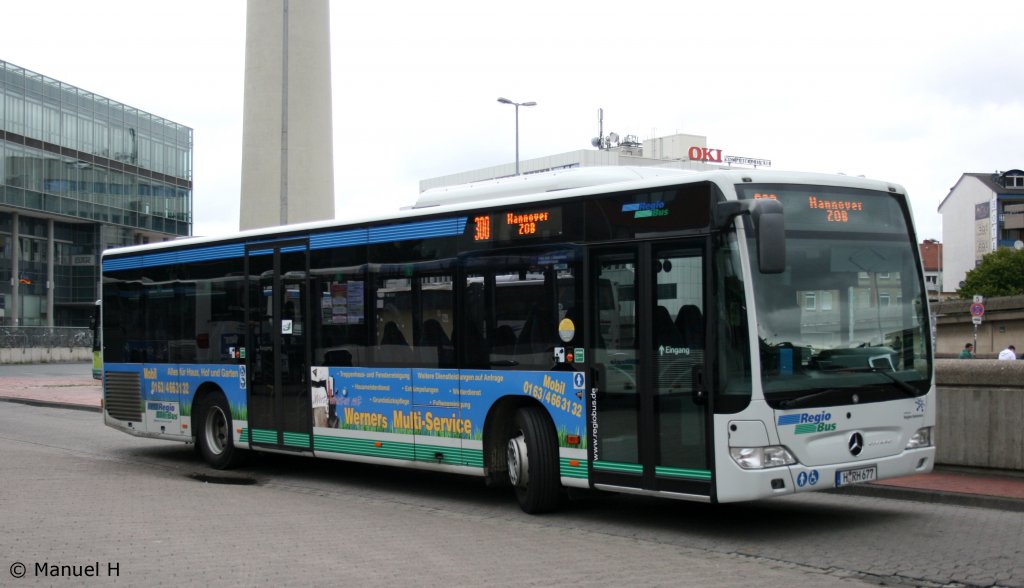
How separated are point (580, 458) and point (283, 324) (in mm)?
5208

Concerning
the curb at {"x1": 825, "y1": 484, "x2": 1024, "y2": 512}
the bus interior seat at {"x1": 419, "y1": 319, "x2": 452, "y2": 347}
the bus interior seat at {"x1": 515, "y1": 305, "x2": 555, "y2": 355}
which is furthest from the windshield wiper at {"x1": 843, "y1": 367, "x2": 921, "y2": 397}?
the bus interior seat at {"x1": 419, "y1": 319, "x2": 452, "y2": 347}

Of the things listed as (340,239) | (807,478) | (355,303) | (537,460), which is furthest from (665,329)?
(340,239)

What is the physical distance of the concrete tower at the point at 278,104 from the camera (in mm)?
35125

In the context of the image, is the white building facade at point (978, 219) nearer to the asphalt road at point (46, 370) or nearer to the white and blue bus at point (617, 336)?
the asphalt road at point (46, 370)

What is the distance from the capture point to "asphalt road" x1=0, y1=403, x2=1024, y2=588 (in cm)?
796

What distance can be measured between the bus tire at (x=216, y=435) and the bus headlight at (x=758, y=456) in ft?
26.9

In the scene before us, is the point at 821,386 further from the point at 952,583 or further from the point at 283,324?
the point at 283,324

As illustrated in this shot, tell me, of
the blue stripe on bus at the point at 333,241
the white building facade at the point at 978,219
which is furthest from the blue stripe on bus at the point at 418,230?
the white building facade at the point at 978,219

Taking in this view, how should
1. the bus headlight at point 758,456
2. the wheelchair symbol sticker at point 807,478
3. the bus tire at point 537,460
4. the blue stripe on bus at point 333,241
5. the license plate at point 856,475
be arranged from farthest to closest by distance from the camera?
the blue stripe on bus at point 333,241 < the bus tire at point 537,460 < the license plate at point 856,475 < the wheelchair symbol sticker at point 807,478 < the bus headlight at point 758,456

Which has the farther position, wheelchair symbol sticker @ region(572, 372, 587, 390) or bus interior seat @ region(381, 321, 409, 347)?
bus interior seat @ region(381, 321, 409, 347)

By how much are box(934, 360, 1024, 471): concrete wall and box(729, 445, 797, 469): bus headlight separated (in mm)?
4730

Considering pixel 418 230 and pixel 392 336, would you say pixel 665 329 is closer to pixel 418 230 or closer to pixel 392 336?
pixel 418 230

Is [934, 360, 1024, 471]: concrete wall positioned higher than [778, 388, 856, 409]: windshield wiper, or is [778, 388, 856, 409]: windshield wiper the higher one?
[778, 388, 856, 409]: windshield wiper

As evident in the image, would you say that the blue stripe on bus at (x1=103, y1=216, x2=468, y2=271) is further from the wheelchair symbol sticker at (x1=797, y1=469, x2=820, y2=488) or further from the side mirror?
the wheelchair symbol sticker at (x1=797, y1=469, x2=820, y2=488)
